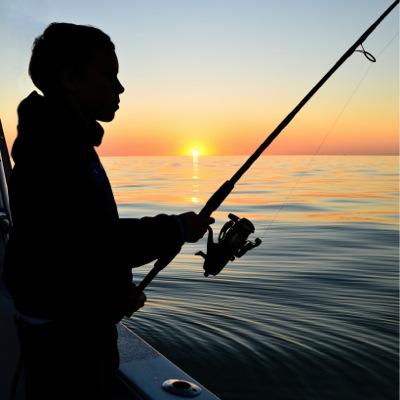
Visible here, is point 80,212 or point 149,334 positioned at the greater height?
point 80,212

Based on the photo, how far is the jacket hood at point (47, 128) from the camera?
5.12ft

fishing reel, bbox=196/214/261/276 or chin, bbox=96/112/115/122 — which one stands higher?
chin, bbox=96/112/115/122

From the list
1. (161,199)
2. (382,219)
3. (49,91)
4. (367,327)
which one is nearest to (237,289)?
(367,327)

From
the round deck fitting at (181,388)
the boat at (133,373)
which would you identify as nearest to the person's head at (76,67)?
the boat at (133,373)

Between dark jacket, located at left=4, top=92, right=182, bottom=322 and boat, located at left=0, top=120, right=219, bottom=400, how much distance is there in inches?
30.7

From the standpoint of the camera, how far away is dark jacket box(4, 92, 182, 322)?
60.6 inches

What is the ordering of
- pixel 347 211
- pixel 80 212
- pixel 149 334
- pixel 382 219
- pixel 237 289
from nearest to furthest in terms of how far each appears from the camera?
pixel 80 212
pixel 149 334
pixel 237 289
pixel 382 219
pixel 347 211

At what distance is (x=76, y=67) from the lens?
171cm

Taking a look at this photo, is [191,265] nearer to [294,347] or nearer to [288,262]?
[288,262]

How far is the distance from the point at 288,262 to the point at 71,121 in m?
8.04

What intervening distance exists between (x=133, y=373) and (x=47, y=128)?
1.62m

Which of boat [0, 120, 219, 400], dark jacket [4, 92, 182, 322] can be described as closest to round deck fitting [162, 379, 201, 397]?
boat [0, 120, 219, 400]

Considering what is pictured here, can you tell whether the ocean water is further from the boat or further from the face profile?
the face profile

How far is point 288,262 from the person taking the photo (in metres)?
9.25
